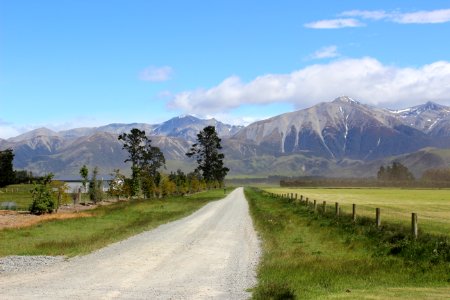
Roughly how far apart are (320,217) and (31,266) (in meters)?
26.7

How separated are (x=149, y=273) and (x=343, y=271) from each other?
7599 mm

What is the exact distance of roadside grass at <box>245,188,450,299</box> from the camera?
15836 millimetres

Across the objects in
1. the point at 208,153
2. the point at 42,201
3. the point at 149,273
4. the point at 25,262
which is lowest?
the point at 25,262

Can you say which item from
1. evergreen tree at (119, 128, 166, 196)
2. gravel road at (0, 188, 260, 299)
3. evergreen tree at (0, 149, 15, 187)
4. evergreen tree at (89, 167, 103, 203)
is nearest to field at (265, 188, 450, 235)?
gravel road at (0, 188, 260, 299)

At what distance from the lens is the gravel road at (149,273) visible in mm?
15891

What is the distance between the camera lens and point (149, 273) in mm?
19531

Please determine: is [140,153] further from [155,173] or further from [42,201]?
[42,201]

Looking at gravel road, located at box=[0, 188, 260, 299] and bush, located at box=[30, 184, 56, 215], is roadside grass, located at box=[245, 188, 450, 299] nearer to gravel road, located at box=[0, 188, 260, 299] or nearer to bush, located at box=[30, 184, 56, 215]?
gravel road, located at box=[0, 188, 260, 299]

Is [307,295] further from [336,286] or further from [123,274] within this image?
[123,274]

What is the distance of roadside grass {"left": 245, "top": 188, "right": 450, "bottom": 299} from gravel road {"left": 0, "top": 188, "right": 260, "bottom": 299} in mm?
993

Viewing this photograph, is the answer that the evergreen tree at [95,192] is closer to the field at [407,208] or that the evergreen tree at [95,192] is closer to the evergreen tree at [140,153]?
the evergreen tree at [140,153]

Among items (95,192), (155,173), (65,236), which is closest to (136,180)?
(95,192)

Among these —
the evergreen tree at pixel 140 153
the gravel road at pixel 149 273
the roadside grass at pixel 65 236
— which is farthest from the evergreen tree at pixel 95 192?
the gravel road at pixel 149 273

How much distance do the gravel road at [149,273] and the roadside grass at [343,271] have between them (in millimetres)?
993
